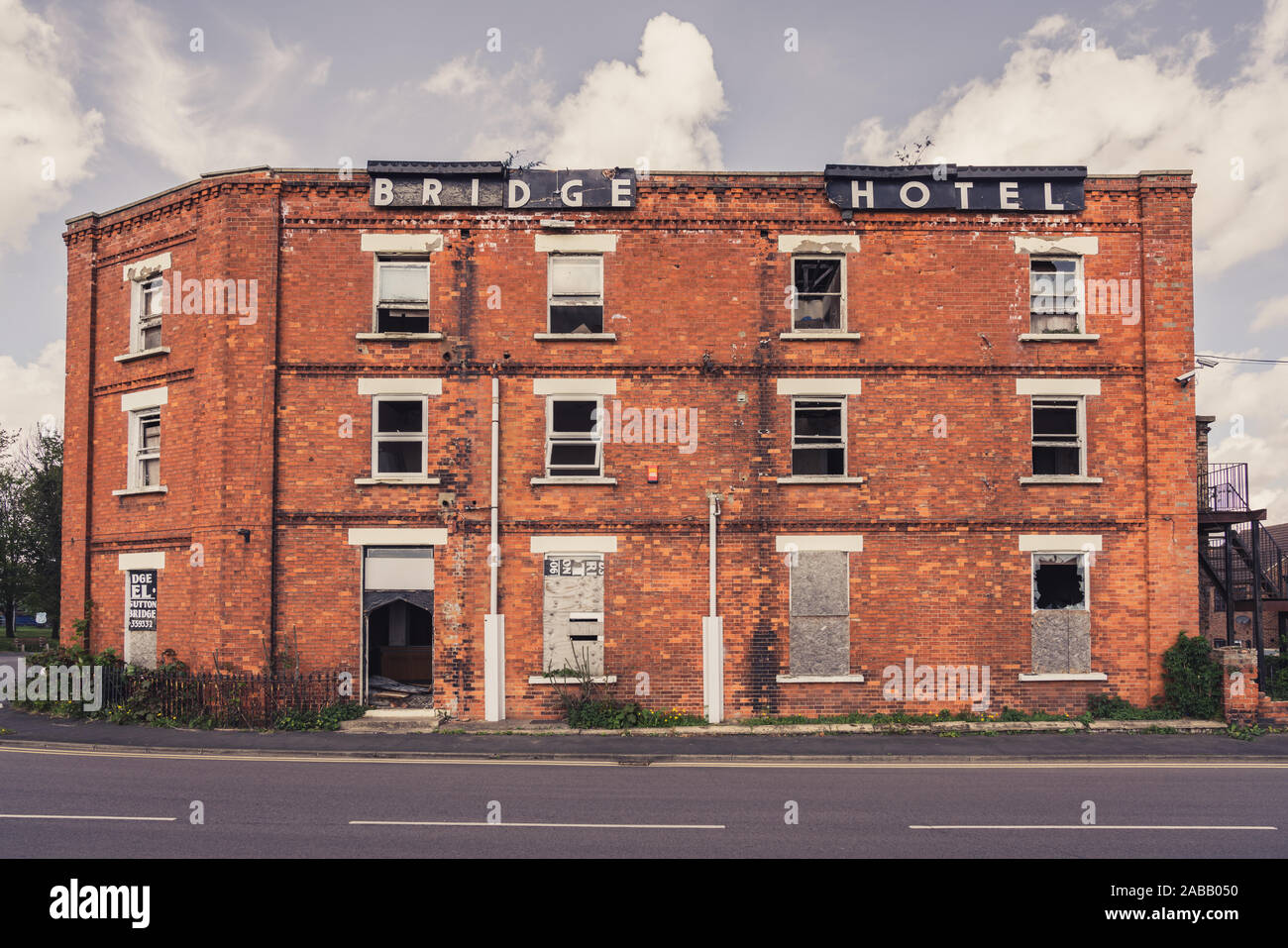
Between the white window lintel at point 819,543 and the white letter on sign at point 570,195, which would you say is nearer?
the white window lintel at point 819,543

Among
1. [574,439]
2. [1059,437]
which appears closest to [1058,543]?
[1059,437]

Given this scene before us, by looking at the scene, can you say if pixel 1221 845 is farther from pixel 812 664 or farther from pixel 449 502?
pixel 449 502

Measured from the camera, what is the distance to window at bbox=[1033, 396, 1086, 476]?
16297 mm

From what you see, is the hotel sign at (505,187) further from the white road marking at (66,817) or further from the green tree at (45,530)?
the green tree at (45,530)

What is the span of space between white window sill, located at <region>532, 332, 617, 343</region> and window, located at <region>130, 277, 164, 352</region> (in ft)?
28.6

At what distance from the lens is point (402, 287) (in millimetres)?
16500

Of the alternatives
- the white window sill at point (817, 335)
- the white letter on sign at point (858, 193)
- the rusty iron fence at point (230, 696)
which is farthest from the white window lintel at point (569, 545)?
the white letter on sign at point (858, 193)

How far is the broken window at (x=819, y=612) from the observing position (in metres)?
15.7

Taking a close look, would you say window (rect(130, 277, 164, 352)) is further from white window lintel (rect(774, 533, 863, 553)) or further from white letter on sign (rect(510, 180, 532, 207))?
white window lintel (rect(774, 533, 863, 553))

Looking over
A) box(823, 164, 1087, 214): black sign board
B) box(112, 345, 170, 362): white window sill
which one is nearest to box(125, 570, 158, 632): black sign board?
box(112, 345, 170, 362): white window sill

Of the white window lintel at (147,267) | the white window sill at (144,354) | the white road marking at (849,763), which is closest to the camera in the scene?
the white road marking at (849,763)

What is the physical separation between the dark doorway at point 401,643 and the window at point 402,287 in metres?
6.00

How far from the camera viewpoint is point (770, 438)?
16094 millimetres

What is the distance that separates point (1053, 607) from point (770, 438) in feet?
21.5
